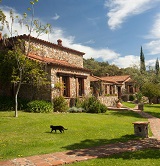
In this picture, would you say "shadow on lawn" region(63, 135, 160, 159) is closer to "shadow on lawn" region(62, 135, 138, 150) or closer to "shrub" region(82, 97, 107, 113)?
"shadow on lawn" region(62, 135, 138, 150)

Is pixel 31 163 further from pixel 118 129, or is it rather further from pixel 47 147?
pixel 118 129

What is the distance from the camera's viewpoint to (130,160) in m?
6.68

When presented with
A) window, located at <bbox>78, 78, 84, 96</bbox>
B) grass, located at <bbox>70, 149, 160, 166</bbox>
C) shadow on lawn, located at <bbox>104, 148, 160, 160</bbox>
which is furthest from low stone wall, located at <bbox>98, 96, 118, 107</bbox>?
grass, located at <bbox>70, 149, 160, 166</bbox>

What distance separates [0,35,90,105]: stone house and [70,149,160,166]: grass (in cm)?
1183

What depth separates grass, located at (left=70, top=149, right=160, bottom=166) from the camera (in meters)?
6.31

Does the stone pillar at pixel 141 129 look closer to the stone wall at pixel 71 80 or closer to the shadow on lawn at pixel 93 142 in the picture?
the shadow on lawn at pixel 93 142

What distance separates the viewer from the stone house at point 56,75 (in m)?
19.7

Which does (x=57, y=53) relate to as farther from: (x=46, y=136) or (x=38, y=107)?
(x=46, y=136)

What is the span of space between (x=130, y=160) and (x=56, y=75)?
1431 centimetres

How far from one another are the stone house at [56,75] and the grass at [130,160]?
38.8ft

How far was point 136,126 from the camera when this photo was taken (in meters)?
10.6

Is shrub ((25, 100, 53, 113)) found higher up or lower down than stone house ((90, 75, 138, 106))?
lower down

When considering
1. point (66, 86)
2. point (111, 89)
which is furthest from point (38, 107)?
point (111, 89)

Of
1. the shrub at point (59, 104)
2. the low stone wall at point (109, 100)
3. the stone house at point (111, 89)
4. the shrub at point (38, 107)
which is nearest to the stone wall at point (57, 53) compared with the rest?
the stone house at point (111, 89)
